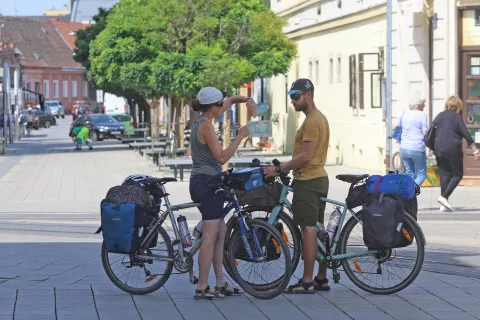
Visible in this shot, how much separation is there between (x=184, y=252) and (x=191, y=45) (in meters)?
25.1

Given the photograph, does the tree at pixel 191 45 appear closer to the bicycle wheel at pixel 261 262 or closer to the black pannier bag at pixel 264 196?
the black pannier bag at pixel 264 196

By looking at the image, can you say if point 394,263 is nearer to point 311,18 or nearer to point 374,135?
point 374,135

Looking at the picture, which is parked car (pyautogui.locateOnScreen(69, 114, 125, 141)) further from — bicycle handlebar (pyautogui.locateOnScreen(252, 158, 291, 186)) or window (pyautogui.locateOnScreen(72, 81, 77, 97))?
window (pyautogui.locateOnScreen(72, 81, 77, 97))

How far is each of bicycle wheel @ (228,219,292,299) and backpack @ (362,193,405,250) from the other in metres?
0.66

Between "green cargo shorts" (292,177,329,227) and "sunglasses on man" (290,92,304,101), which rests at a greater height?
"sunglasses on man" (290,92,304,101)

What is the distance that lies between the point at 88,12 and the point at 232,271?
148153mm

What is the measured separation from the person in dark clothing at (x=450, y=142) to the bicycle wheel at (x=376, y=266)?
7.57m

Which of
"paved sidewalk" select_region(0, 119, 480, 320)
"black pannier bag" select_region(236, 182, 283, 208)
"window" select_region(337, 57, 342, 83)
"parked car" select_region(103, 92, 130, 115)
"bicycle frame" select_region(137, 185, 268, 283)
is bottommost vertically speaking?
"paved sidewalk" select_region(0, 119, 480, 320)

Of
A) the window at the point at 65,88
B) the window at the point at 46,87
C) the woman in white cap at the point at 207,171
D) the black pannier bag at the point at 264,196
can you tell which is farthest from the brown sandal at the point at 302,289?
the window at the point at 65,88

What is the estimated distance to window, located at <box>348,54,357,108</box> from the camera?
103ft

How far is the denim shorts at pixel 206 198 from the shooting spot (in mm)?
9438

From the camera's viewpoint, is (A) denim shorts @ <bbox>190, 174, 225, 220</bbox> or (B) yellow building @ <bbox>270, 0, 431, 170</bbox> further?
(B) yellow building @ <bbox>270, 0, 431, 170</bbox>

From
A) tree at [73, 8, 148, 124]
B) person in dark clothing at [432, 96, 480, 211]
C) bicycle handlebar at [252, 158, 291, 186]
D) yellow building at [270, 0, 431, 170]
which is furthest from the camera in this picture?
tree at [73, 8, 148, 124]

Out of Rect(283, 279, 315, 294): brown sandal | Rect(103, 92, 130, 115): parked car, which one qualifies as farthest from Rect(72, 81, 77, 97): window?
Rect(283, 279, 315, 294): brown sandal
